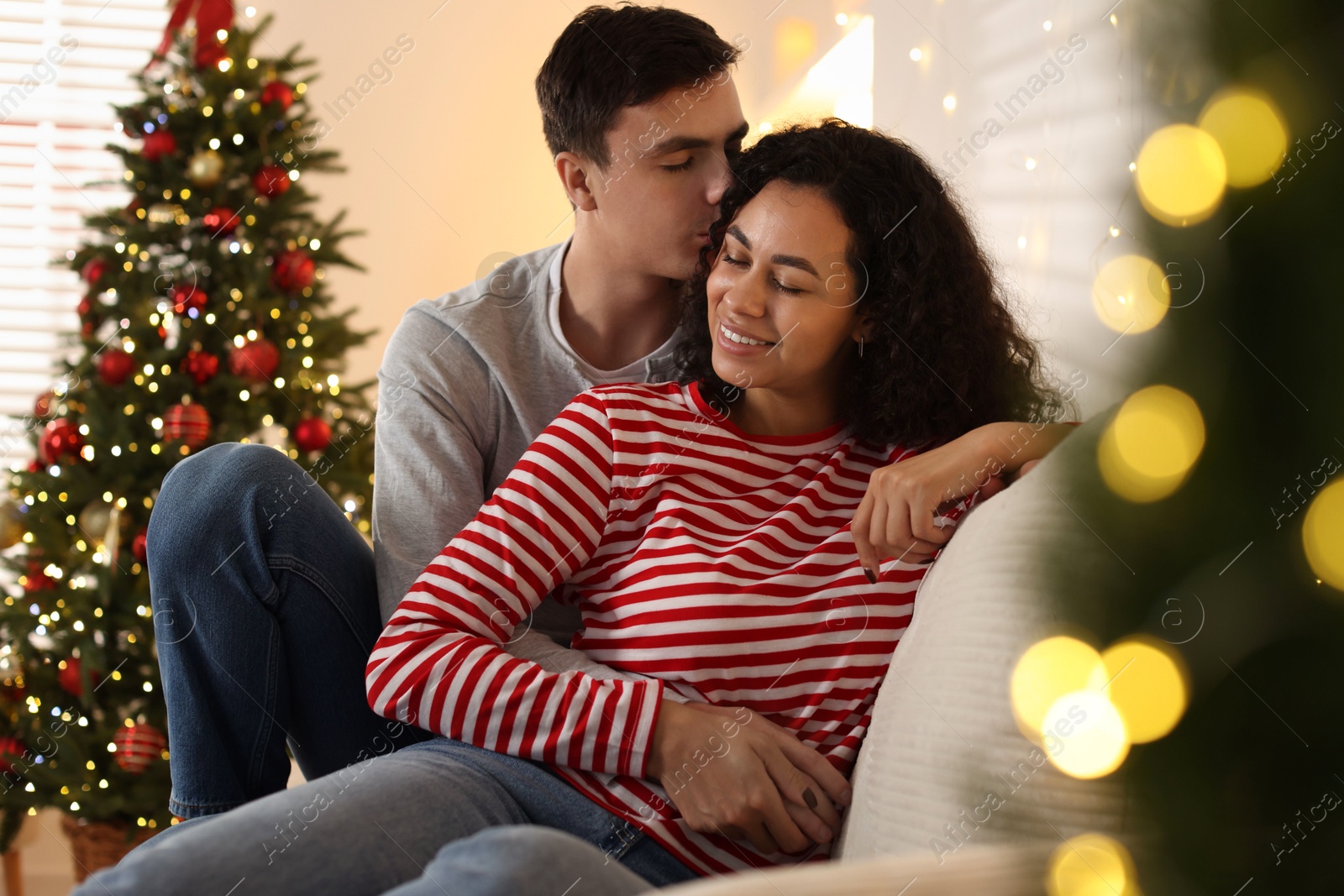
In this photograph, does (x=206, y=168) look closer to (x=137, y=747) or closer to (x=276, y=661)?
(x=137, y=747)

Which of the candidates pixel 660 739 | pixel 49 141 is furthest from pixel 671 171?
pixel 49 141

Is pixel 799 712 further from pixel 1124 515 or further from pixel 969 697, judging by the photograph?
pixel 1124 515

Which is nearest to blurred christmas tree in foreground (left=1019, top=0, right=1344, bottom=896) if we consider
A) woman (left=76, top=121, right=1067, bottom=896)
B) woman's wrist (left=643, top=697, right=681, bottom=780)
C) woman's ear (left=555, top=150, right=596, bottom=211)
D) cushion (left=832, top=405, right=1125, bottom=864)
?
cushion (left=832, top=405, right=1125, bottom=864)

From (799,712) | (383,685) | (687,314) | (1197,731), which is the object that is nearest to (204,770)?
(383,685)

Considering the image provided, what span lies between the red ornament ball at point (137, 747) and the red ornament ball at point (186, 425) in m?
0.63

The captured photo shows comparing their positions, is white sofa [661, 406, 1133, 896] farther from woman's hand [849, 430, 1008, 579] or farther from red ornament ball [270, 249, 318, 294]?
red ornament ball [270, 249, 318, 294]

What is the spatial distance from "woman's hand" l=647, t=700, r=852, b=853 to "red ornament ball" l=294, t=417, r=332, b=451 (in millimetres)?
1635

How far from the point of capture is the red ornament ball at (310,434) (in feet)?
7.77

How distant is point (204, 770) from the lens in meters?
1.18

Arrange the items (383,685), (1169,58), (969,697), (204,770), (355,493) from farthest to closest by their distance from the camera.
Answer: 1. (355,493)
2. (204,770)
3. (383,685)
4. (969,697)
5. (1169,58)

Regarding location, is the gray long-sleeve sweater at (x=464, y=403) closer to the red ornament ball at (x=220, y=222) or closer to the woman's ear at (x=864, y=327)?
the woman's ear at (x=864, y=327)

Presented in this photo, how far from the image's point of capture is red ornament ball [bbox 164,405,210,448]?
2219 mm

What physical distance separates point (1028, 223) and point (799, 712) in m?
1.55

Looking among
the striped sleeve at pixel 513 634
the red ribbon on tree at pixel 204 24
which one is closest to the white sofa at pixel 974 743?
the striped sleeve at pixel 513 634
